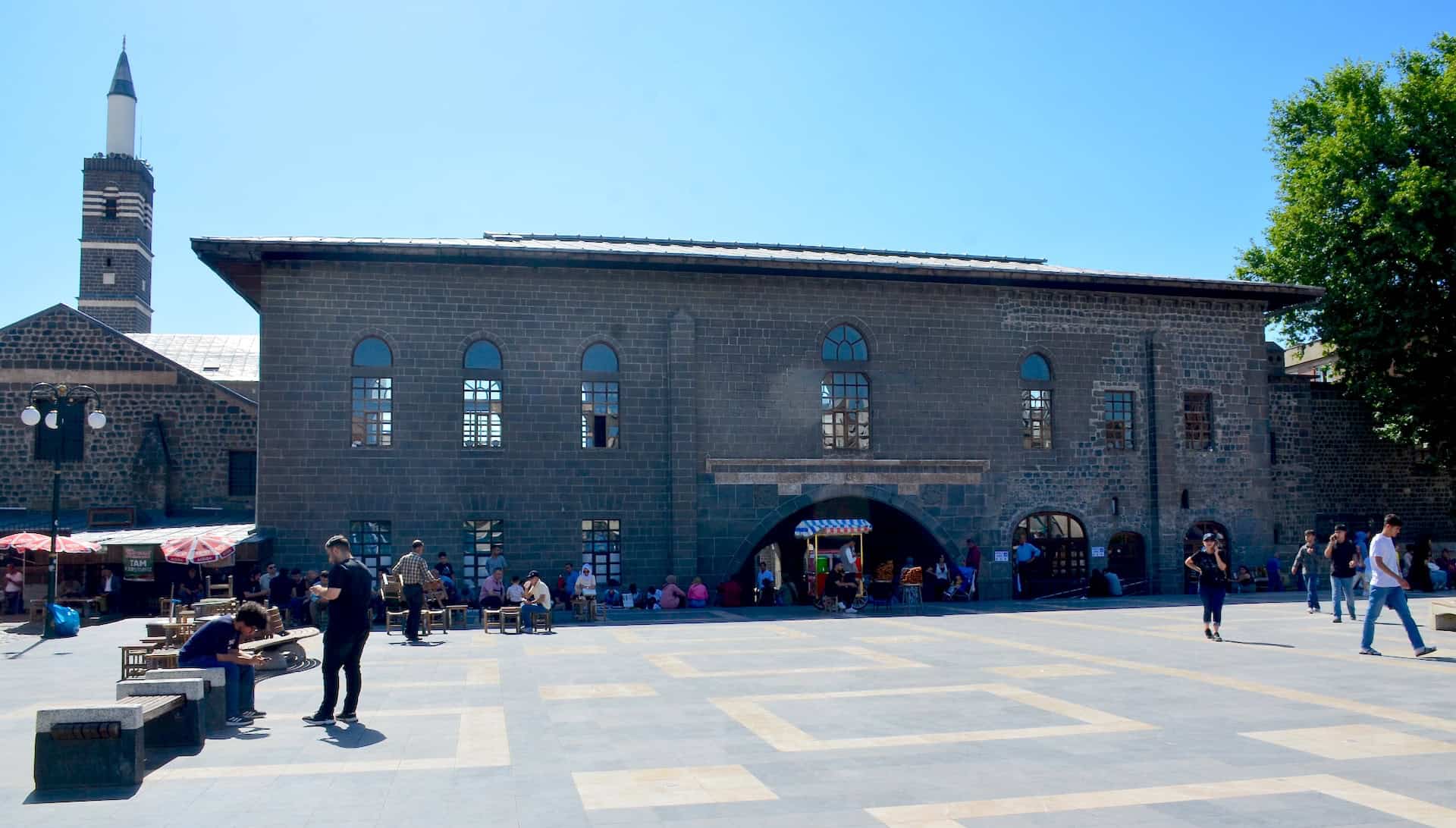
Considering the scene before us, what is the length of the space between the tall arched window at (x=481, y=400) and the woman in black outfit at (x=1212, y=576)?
47.7ft

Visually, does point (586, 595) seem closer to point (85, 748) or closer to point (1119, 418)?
point (85, 748)

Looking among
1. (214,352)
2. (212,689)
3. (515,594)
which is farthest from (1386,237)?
(214,352)

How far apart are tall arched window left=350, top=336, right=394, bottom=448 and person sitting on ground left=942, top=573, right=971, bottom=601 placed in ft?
41.9

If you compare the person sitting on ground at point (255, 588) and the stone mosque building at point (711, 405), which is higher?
the stone mosque building at point (711, 405)

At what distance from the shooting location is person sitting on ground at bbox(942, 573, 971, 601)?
25656 millimetres

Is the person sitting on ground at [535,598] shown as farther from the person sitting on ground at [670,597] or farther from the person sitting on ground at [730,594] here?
the person sitting on ground at [730,594]

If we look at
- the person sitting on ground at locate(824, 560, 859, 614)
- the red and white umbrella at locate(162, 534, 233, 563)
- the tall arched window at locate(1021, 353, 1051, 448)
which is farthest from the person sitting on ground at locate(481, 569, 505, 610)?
the tall arched window at locate(1021, 353, 1051, 448)

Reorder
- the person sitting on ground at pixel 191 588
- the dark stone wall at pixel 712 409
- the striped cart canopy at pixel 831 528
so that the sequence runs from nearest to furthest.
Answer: the person sitting on ground at pixel 191 588 < the dark stone wall at pixel 712 409 < the striped cart canopy at pixel 831 528

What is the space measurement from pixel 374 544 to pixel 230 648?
14311 millimetres

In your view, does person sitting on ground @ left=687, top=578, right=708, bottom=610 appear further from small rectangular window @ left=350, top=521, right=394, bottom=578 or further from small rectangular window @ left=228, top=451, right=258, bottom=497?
small rectangular window @ left=228, top=451, right=258, bottom=497

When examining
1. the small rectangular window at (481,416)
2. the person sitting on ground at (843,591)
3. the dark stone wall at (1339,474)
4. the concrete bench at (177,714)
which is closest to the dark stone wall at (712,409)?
the small rectangular window at (481,416)

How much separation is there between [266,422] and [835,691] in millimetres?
16176

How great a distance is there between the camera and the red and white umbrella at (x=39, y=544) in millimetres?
20812

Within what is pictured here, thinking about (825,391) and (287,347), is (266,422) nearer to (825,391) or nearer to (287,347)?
(287,347)
